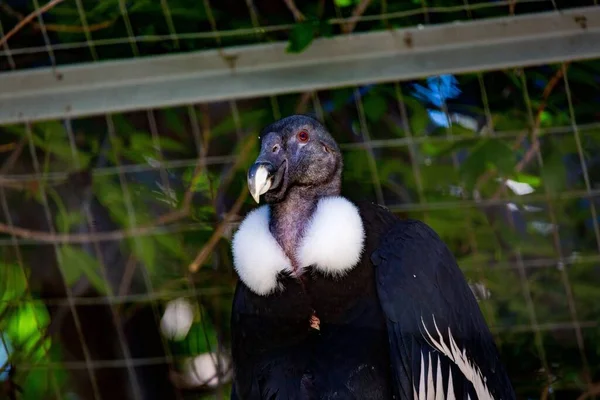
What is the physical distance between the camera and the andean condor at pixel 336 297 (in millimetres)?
2219

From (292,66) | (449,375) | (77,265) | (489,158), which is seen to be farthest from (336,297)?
(77,265)

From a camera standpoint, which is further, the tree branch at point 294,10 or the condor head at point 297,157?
the tree branch at point 294,10

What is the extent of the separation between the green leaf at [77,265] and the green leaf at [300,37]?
0.93 meters

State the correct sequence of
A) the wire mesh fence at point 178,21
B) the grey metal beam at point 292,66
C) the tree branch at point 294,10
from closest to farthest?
the grey metal beam at point 292,66, the wire mesh fence at point 178,21, the tree branch at point 294,10

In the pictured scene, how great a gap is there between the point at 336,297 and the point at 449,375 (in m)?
0.29

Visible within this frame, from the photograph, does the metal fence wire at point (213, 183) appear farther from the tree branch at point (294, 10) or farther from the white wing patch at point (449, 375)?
the white wing patch at point (449, 375)

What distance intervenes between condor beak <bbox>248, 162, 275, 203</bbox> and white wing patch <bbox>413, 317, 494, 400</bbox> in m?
0.43

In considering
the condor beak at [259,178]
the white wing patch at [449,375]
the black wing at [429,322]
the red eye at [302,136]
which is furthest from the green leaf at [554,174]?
the condor beak at [259,178]

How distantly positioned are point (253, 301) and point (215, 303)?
0.87m

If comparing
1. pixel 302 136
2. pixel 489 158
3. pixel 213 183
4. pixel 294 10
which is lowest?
pixel 302 136

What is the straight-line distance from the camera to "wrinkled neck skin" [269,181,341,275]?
231 cm

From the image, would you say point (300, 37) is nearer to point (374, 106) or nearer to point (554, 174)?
point (374, 106)

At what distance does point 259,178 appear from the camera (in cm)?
218

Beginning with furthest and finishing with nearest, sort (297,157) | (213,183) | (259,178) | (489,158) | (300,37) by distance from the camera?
(213,183)
(489,158)
(300,37)
(297,157)
(259,178)
